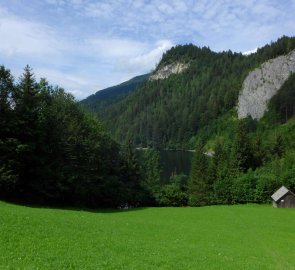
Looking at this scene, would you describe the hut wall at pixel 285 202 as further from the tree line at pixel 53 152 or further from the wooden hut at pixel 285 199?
the tree line at pixel 53 152

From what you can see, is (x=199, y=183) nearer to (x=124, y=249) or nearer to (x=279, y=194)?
(x=279, y=194)

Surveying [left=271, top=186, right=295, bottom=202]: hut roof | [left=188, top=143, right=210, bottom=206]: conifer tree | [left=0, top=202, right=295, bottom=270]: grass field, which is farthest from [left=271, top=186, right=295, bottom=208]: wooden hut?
[left=0, top=202, right=295, bottom=270]: grass field

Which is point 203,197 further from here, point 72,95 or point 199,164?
point 72,95

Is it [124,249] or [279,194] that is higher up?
[279,194]

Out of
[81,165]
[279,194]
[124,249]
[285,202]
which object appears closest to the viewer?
[124,249]

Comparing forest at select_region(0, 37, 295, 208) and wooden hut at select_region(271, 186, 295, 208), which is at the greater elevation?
forest at select_region(0, 37, 295, 208)

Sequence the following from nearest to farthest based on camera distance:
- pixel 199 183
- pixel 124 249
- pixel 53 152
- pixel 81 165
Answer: pixel 124 249, pixel 53 152, pixel 81 165, pixel 199 183

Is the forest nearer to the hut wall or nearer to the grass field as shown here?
the hut wall

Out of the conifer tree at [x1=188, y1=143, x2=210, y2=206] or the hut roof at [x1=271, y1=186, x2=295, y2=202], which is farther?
the conifer tree at [x1=188, y1=143, x2=210, y2=206]

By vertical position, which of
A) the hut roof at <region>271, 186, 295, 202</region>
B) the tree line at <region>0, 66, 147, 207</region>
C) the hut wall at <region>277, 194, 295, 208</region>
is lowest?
the hut wall at <region>277, 194, 295, 208</region>

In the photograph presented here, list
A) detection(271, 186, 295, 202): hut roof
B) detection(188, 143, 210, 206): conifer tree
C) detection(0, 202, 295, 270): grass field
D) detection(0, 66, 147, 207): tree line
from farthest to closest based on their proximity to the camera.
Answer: detection(188, 143, 210, 206): conifer tree < detection(271, 186, 295, 202): hut roof < detection(0, 66, 147, 207): tree line < detection(0, 202, 295, 270): grass field

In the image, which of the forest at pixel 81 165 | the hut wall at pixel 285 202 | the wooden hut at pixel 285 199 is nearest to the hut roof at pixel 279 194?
the wooden hut at pixel 285 199

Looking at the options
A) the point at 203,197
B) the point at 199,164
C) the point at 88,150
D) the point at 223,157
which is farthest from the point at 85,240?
the point at 223,157

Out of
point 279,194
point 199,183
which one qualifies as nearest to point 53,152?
point 199,183
